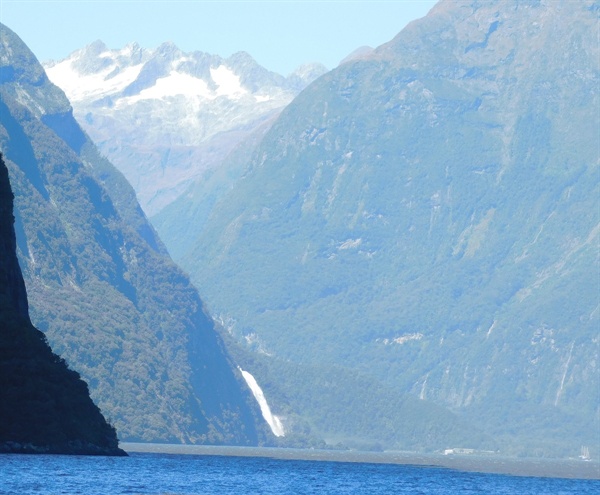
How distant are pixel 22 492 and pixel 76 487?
39.6ft

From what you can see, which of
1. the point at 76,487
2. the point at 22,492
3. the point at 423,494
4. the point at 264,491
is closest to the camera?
the point at 22,492

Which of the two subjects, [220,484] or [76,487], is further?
[220,484]

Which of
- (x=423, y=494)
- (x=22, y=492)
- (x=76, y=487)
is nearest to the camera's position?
(x=22, y=492)

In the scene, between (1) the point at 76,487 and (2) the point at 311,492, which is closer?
(1) the point at 76,487

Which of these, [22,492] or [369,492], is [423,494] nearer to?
[369,492]

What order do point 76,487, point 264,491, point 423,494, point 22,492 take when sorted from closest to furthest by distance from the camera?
1. point 22,492
2. point 76,487
3. point 264,491
4. point 423,494

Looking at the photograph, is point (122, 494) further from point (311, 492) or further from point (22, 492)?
point (311, 492)

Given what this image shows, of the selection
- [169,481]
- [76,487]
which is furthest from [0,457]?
[76,487]

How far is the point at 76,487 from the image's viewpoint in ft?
539

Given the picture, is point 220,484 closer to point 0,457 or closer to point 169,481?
point 169,481

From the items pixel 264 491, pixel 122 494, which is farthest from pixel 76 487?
pixel 264 491

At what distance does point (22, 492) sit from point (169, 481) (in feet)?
136

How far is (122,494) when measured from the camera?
162125 mm

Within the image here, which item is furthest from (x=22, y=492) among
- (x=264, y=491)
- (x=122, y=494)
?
(x=264, y=491)
